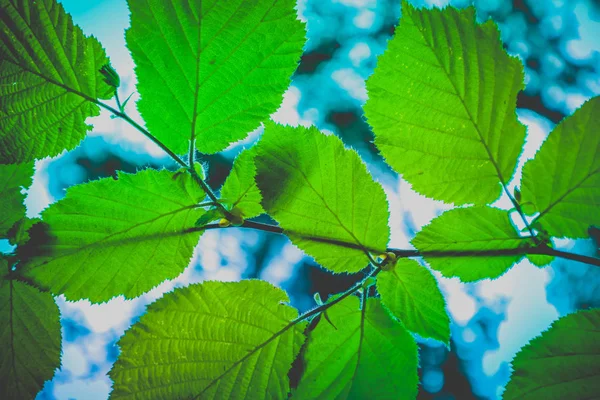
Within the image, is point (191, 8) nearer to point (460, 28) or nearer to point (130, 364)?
point (460, 28)

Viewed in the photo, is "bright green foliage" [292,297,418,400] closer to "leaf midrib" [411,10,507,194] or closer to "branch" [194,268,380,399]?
"branch" [194,268,380,399]

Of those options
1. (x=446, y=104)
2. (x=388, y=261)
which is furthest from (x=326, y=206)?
(x=446, y=104)

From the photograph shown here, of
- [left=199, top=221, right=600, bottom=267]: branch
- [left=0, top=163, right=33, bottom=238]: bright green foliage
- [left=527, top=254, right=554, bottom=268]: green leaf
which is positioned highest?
[left=0, top=163, right=33, bottom=238]: bright green foliage

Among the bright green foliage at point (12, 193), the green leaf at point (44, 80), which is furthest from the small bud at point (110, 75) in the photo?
the bright green foliage at point (12, 193)

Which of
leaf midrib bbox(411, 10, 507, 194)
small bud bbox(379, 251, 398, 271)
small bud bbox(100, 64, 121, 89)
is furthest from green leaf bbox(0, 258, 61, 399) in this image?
leaf midrib bbox(411, 10, 507, 194)

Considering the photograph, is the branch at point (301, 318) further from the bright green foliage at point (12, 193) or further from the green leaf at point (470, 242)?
the bright green foliage at point (12, 193)

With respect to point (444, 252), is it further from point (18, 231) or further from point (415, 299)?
point (18, 231)
